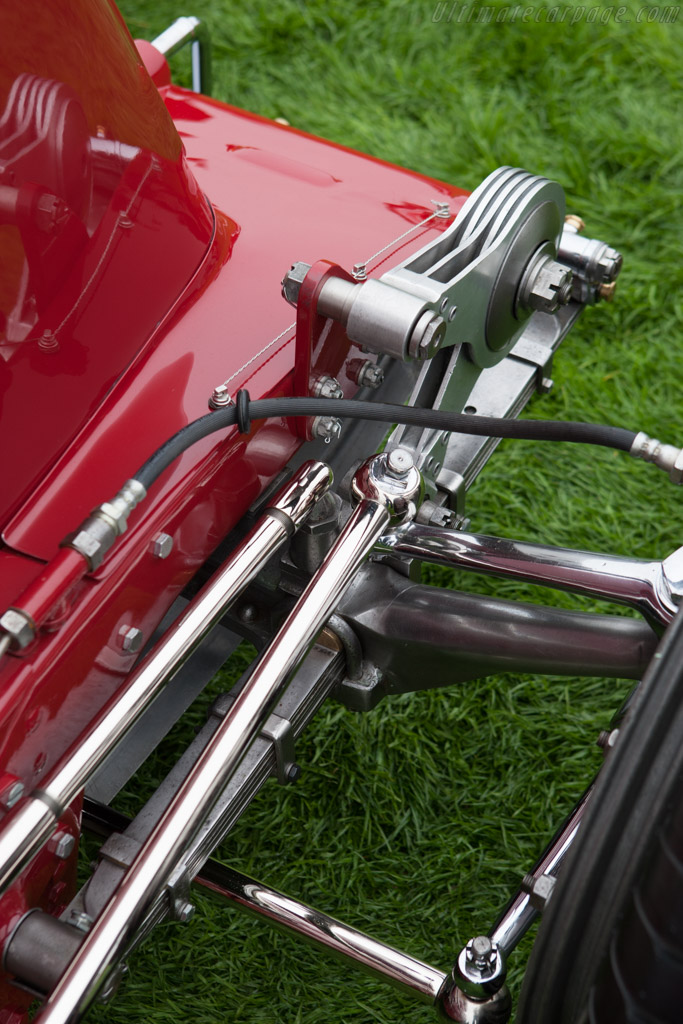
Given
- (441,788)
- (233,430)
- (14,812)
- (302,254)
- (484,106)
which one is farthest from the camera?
(484,106)

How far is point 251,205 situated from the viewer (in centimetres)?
129

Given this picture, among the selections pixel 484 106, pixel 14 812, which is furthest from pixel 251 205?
pixel 484 106

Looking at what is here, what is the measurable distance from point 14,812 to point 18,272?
0.46 m

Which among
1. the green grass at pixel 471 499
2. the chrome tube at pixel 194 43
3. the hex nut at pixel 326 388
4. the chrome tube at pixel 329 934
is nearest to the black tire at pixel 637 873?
the chrome tube at pixel 329 934

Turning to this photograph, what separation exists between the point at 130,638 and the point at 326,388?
34 cm

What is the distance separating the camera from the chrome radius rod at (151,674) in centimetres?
84

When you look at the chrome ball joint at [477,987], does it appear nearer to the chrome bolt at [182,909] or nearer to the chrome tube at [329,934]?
the chrome tube at [329,934]

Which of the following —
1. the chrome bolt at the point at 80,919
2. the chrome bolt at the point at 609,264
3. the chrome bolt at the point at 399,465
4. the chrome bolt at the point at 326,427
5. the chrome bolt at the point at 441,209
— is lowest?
the chrome bolt at the point at 80,919

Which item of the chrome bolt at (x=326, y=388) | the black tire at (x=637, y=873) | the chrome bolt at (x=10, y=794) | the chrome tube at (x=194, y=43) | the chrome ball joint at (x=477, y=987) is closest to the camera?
the black tire at (x=637, y=873)

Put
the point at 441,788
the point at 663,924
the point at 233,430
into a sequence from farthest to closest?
the point at 441,788
the point at 233,430
the point at 663,924

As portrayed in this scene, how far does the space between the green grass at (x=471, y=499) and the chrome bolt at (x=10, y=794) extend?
22.9 inches

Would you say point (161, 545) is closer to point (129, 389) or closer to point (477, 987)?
point (129, 389)

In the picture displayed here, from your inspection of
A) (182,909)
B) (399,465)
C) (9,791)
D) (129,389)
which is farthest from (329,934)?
(129,389)

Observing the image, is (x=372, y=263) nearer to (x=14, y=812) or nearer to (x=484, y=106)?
(x=14, y=812)
